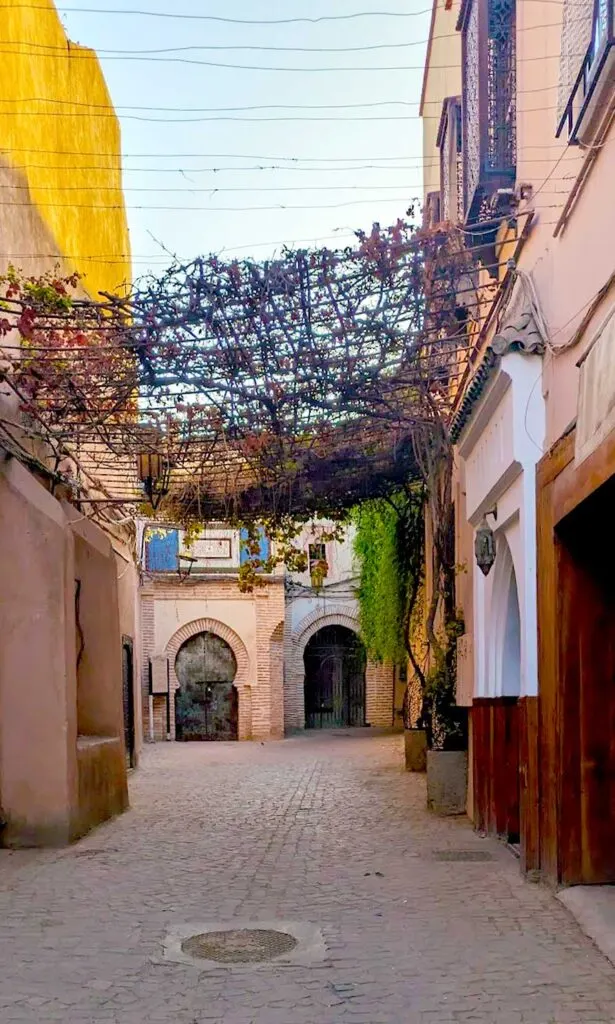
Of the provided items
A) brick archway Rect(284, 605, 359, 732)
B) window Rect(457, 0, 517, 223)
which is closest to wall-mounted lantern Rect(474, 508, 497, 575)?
window Rect(457, 0, 517, 223)

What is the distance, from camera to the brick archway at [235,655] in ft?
90.7

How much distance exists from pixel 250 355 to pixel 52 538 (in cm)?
250

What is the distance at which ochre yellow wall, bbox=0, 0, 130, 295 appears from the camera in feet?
37.1

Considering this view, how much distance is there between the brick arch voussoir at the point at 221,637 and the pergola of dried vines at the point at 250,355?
15.2 metres

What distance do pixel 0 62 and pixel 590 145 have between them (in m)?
7.11

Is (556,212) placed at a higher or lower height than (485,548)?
higher

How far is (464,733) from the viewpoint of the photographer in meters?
12.0

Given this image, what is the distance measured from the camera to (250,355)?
959 cm

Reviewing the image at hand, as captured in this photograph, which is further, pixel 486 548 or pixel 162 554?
pixel 162 554

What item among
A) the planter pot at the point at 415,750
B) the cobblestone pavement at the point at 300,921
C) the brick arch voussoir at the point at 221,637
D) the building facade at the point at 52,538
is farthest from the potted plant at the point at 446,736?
the brick arch voussoir at the point at 221,637

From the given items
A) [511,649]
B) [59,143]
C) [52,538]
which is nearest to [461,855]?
[511,649]

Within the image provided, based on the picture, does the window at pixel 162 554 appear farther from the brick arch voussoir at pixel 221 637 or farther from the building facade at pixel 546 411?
the building facade at pixel 546 411

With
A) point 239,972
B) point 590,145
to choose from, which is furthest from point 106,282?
point 239,972

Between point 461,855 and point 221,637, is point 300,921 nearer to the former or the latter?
point 461,855
